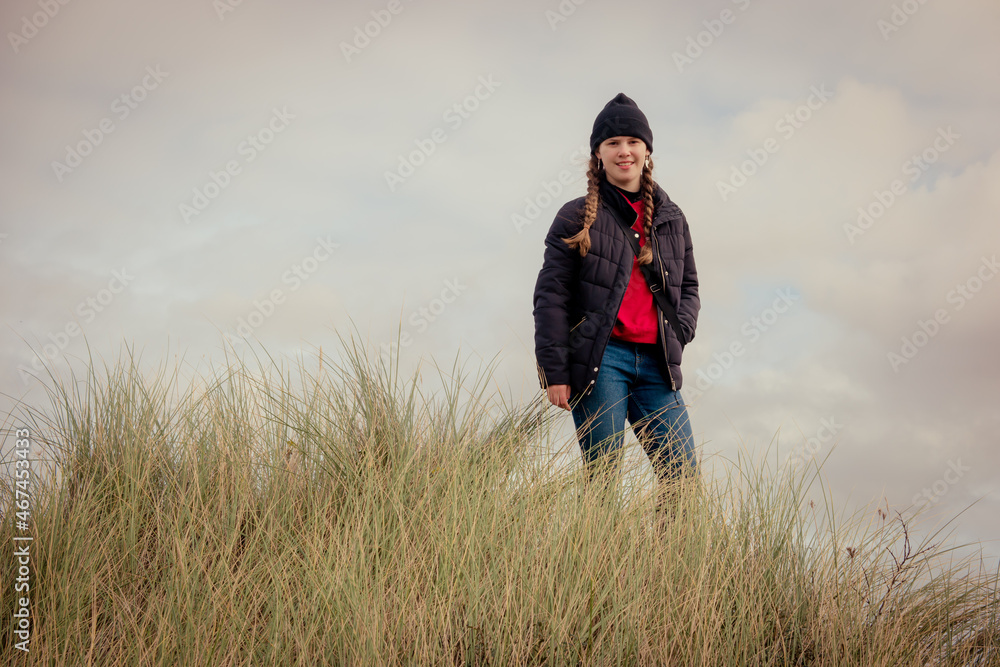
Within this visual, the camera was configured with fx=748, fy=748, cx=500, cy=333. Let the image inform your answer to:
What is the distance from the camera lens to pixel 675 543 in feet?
11.5

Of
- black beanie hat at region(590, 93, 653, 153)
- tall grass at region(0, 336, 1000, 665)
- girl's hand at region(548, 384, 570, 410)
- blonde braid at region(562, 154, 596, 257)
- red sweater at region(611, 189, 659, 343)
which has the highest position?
black beanie hat at region(590, 93, 653, 153)

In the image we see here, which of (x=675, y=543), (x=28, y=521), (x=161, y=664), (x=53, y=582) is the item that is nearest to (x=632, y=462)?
(x=675, y=543)

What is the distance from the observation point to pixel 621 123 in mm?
4234

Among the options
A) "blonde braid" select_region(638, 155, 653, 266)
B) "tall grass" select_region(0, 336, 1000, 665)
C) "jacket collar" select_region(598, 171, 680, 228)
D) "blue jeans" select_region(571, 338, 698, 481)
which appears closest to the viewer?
"tall grass" select_region(0, 336, 1000, 665)

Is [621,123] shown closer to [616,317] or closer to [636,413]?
[616,317]

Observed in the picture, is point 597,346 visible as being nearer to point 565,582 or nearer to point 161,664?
point 565,582

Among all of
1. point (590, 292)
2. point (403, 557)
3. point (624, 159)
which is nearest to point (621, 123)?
point (624, 159)

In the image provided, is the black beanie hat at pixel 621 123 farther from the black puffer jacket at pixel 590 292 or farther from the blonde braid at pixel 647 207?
the black puffer jacket at pixel 590 292

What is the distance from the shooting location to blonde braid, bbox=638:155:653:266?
4.11m

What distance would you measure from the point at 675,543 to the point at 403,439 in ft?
4.94
